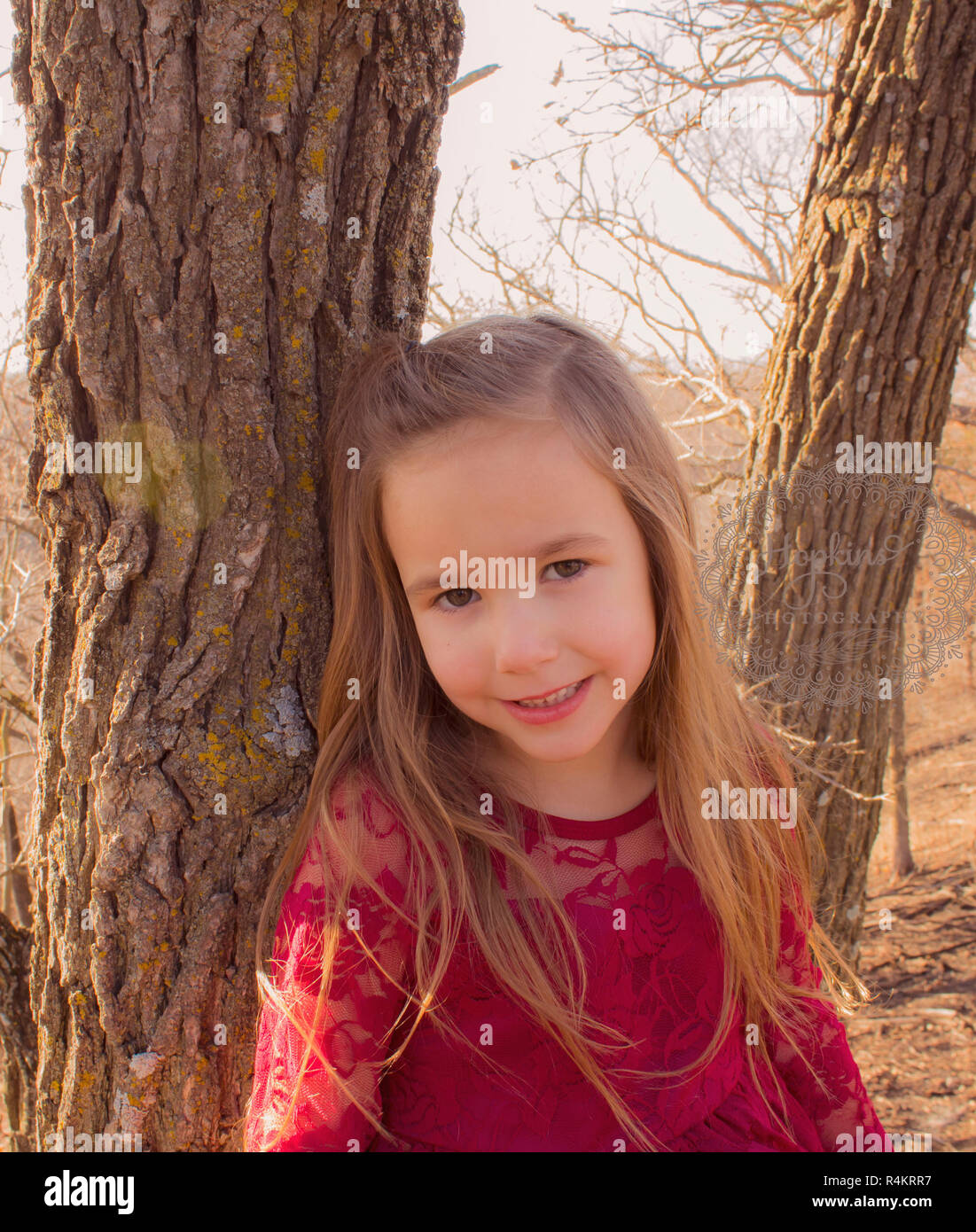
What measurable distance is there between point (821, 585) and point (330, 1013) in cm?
157

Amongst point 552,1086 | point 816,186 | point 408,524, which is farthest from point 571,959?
point 816,186

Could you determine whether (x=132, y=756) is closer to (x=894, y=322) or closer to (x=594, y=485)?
(x=594, y=485)

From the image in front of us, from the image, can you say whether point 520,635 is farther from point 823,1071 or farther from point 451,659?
point 823,1071

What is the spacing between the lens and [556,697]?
1311 millimetres

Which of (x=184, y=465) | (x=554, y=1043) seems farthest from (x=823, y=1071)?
(x=184, y=465)

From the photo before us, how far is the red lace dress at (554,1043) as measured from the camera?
1.23 m

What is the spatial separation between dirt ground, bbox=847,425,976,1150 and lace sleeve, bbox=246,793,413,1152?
1994mm

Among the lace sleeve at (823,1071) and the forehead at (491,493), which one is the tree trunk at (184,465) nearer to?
the forehead at (491,493)

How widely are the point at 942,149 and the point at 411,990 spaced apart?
2.18m

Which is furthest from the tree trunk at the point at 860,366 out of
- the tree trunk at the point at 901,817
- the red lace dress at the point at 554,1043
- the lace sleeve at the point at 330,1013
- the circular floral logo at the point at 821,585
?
the tree trunk at the point at 901,817

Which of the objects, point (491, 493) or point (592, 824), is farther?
point (592, 824)

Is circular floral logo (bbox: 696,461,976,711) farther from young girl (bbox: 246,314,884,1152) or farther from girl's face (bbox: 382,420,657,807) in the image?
girl's face (bbox: 382,420,657,807)

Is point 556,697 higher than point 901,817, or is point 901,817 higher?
point 556,697

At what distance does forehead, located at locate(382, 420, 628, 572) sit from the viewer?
123 cm
